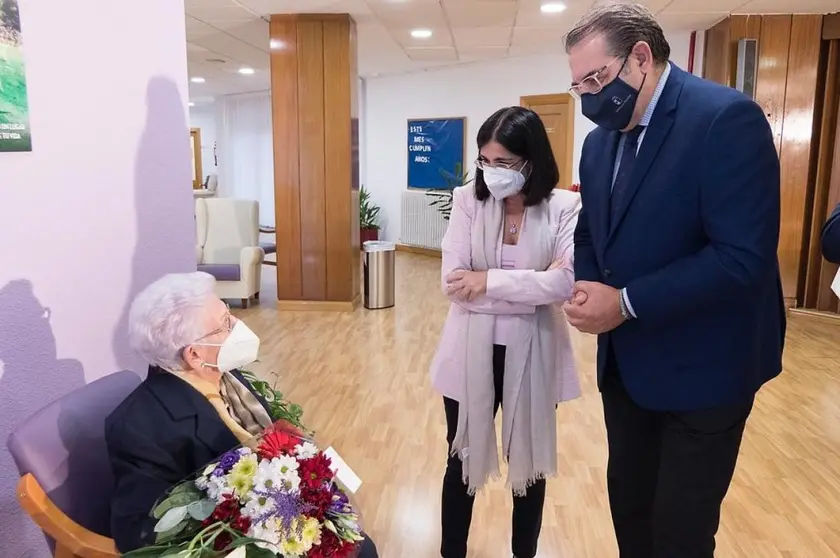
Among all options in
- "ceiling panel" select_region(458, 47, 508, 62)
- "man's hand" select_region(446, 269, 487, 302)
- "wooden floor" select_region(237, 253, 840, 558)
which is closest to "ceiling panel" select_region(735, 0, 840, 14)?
"wooden floor" select_region(237, 253, 840, 558)

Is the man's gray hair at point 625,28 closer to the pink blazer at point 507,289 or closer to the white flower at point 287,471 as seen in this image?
the pink blazer at point 507,289

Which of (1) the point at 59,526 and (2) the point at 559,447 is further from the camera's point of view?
(2) the point at 559,447

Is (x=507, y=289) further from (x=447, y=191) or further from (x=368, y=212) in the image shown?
(x=368, y=212)

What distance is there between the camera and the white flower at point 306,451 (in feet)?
4.31

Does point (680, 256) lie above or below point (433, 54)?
below

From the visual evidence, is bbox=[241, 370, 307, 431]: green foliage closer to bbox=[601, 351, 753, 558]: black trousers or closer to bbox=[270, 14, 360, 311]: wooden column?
bbox=[601, 351, 753, 558]: black trousers

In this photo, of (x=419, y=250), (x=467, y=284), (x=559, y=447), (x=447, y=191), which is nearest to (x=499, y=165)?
(x=467, y=284)

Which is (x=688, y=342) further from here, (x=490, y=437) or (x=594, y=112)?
(x=490, y=437)

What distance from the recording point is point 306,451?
1.33 metres

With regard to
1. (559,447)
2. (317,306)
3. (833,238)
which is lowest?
(559,447)

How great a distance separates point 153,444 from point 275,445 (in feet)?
1.02

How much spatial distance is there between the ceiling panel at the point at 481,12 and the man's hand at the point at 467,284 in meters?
4.46

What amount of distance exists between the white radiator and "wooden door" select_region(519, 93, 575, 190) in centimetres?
222

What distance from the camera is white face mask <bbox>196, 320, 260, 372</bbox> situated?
1620 millimetres
